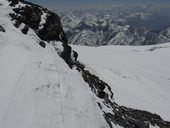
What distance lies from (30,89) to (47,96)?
3.45 ft

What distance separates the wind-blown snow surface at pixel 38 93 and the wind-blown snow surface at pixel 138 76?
69.2 feet

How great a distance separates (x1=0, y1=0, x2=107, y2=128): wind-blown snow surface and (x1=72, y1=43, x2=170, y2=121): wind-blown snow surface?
69.2ft

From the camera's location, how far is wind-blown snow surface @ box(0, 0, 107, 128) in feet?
53.1

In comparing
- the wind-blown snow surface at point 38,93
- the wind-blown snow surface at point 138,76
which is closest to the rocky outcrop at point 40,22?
the wind-blown snow surface at point 38,93

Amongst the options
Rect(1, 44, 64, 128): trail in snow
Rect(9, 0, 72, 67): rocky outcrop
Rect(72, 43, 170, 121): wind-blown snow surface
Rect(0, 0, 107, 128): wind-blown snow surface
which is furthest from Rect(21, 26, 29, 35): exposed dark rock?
Rect(72, 43, 170, 121): wind-blown snow surface

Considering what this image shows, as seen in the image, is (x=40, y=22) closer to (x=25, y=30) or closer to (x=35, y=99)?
(x=25, y=30)

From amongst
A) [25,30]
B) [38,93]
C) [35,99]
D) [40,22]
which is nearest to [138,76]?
[40,22]

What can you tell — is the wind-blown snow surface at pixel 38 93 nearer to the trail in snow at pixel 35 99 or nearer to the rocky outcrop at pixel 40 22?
the trail in snow at pixel 35 99

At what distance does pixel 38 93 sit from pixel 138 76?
57.6 m

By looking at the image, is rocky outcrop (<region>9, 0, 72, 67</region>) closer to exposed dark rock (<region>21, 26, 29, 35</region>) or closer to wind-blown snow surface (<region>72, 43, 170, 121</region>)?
exposed dark rock (<region>21, 26, 29, 35</region>)

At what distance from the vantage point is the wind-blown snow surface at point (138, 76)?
46156mm

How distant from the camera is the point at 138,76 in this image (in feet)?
241

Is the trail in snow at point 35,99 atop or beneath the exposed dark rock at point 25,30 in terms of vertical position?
beneath

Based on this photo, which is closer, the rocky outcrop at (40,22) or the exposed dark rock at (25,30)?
the exposed dark rock at (25,30)
